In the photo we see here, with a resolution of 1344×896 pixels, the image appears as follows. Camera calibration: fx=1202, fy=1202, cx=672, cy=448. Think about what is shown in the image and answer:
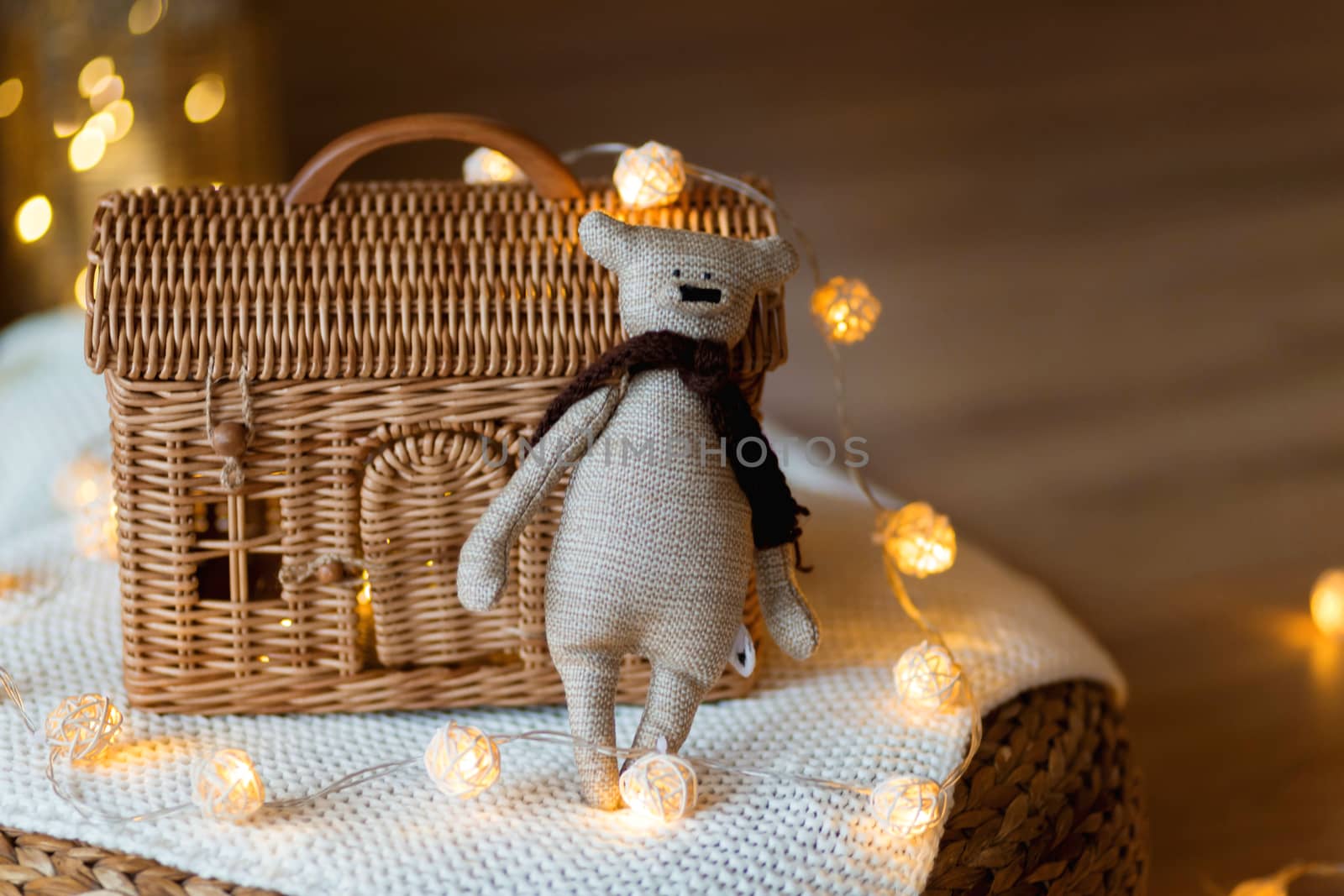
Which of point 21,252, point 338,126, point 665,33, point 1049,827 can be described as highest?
point 665,33

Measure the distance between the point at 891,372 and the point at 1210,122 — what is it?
0.95 meters

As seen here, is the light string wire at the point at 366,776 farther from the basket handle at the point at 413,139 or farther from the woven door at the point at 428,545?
the basket handle at the point at 413,139

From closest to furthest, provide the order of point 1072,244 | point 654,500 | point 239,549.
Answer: point 654,500 → point 239,549 → point 1072,244

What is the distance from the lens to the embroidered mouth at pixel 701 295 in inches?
28.9

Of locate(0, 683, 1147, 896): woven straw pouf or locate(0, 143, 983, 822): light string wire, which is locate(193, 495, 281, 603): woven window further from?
locate(0, 683, 1147, 896): woven straw pouf

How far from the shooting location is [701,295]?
2.42ft

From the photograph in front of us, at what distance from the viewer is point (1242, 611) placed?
150cm

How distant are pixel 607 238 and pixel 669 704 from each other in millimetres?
290

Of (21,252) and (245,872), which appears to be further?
(21,252)

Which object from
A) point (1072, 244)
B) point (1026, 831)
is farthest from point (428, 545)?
point (1072, 244)

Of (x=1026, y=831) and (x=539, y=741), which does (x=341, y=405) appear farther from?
(x=1026, y=831)

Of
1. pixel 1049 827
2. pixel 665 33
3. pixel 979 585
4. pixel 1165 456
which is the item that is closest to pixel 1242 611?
pixel 1165 456

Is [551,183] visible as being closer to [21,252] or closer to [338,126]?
[21,252]

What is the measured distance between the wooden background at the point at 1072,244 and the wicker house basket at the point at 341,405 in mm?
798
